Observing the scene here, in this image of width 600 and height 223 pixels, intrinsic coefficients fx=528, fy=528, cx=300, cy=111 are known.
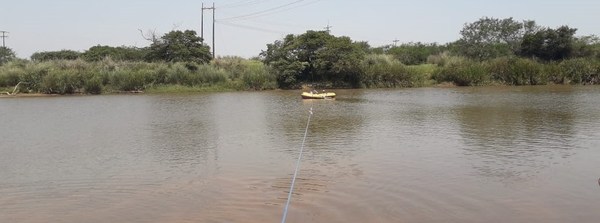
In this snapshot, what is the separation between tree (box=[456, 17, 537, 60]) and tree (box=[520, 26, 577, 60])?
147 inches

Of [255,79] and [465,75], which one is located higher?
[465,75]

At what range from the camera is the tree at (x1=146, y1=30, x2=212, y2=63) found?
135ft

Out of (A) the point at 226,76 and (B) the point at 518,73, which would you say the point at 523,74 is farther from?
(A) the point at 226,76

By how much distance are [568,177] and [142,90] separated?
30922mm

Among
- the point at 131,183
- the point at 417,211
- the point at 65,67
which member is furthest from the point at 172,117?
the point at 65,67

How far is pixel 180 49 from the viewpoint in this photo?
41.4 meters

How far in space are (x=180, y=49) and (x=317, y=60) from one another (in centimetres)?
1193

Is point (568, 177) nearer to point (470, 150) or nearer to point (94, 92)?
point (470, 150)

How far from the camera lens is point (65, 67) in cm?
3725

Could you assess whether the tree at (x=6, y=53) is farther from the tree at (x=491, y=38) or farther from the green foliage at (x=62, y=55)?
the tree at (x=491, y=38)

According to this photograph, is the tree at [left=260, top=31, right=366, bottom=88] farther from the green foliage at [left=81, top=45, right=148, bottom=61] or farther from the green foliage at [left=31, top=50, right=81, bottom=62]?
the green foliage at [left=31, top=50, right=81, bottom=62]

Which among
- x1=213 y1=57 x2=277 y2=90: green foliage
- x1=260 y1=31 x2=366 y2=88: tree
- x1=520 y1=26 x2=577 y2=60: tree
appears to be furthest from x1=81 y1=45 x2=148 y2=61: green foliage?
x1=520 y1=26 x2=577 y2=60: tree

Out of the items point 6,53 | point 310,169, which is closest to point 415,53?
point 310,169

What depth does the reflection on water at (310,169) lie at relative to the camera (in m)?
6.76
